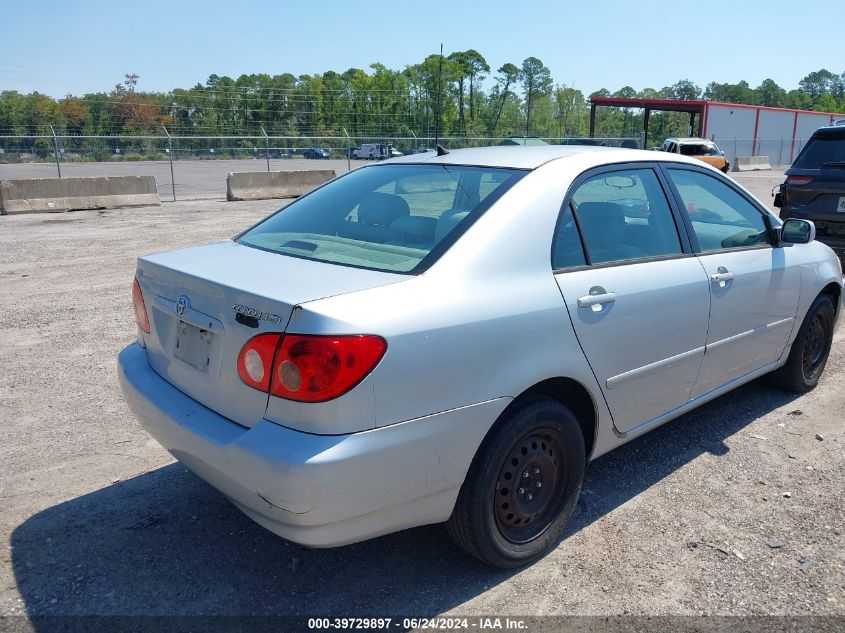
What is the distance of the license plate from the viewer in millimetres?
2609

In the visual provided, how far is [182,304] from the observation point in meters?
2.74

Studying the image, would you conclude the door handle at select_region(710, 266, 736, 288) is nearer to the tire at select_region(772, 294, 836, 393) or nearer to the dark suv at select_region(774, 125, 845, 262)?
the tire at select_region(772, 294, 836, 393)

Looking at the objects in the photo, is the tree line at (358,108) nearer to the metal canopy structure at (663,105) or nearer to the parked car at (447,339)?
the metal canopy structure at (663,105)

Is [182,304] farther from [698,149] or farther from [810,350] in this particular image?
[698,149]

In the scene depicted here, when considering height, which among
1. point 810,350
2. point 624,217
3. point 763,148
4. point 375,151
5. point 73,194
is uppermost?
point 375,151

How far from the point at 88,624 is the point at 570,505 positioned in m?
2.04

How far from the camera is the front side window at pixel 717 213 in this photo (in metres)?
3.82

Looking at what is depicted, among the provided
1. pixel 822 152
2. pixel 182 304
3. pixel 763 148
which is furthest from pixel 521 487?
pixel 763 148

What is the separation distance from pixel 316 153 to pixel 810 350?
1334 inches

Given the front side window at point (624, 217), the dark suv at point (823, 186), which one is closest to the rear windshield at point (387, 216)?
the front side window at point (624, 217)

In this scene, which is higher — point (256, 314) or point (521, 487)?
point (256, 314)

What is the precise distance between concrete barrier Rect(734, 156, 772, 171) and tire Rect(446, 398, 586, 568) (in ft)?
123

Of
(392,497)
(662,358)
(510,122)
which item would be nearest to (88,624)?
(392,497)

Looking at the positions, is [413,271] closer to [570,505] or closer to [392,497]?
[392,497]
